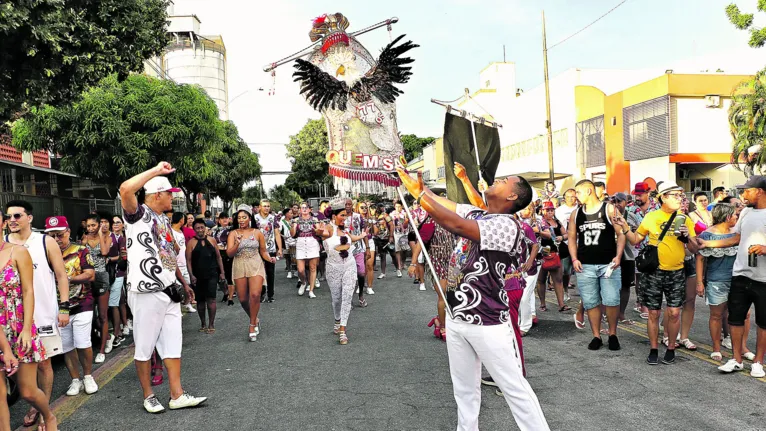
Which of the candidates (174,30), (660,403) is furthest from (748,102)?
(174,30)

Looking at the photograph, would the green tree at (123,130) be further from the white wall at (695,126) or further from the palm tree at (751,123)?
the white wall at (695,126)

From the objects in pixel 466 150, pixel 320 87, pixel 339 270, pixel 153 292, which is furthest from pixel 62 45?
pixel 466 150

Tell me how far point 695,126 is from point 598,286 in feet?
62.6

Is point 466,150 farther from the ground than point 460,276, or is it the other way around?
point 466,150

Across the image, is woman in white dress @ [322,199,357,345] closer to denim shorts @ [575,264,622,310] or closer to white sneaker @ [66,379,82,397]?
denim shorts @ [575,264,622,310]

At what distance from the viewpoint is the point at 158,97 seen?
15.0 m

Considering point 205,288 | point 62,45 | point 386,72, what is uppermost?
point 62,45

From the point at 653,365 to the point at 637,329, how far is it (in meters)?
1.81

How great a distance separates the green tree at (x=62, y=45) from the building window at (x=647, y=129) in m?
20.5

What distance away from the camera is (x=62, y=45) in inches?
258

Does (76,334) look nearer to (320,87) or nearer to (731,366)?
(320,87)

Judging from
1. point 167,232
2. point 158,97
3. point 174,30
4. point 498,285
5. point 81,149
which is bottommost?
point 498,285

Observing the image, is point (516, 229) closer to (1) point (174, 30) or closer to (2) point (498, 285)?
(2) point (498, 285)

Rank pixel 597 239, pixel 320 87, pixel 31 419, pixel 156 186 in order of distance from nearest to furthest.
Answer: pixel 31 419 < pixel 156 186 < pixel 320 87 < pixel 597 239
